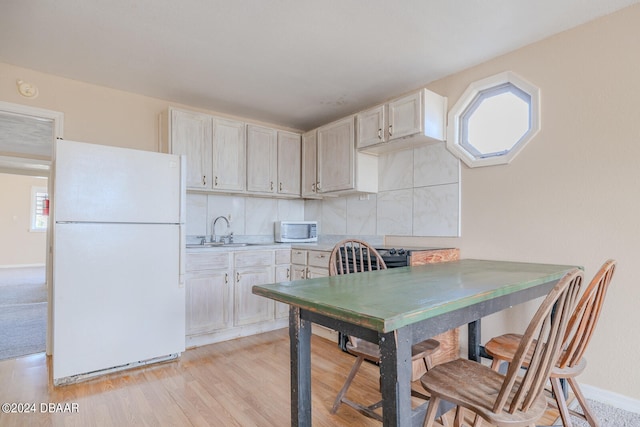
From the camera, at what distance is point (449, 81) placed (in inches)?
115

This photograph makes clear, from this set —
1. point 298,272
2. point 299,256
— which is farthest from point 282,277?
point 299,256

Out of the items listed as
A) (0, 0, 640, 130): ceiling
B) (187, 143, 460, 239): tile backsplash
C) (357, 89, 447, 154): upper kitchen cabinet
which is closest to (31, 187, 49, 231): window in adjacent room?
(187, 143, 460, 239): tile backsplash

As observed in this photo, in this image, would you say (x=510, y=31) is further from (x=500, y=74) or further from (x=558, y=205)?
(x=558, y=205)

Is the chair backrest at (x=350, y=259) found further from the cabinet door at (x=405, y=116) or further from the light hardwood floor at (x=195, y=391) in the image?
the cabinet door at (x=405, y=116)

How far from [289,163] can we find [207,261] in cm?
149

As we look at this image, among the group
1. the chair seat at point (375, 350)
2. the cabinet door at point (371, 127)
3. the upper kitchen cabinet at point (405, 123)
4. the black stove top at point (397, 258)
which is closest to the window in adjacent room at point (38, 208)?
the cabinet door at point (371, 127)

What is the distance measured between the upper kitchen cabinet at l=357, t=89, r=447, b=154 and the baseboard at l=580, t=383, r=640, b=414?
6.60ft

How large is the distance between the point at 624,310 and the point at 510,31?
74.0 inches

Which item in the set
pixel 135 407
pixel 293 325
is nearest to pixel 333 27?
pixel 293 325

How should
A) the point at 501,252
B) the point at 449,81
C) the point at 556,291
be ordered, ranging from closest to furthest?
the point at 556,291, the point at 501,252, the point at 449,81

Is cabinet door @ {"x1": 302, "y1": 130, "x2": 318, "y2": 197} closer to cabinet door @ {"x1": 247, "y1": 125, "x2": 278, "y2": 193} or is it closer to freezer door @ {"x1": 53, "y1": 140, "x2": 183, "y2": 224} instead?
cabinet door @ {"x1": 247, "y1": 125, "x2": 278, "y2": 193}

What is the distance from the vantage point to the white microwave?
3.90 metres

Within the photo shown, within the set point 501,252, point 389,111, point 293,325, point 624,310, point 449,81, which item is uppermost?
point 449,81

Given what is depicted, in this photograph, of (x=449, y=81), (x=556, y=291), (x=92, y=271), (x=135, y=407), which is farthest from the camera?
(x=449, y=81)
